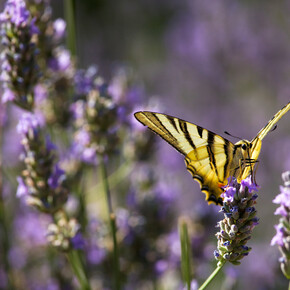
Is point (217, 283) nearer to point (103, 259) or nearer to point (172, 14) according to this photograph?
point (103, 259)

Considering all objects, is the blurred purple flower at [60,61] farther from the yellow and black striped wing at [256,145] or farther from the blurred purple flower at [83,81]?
the yellow and black striped wing at [256,145]

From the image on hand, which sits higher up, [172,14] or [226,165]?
[172,14]

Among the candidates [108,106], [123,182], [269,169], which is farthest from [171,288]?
[269,169]

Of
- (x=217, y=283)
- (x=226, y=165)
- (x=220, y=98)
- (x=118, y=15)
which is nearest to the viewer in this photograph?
(x=226, y=165)

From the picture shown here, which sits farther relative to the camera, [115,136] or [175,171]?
[175,171]

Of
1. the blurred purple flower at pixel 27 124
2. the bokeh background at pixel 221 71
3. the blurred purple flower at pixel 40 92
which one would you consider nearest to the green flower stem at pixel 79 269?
the blurred purple flower at pixel 27 124

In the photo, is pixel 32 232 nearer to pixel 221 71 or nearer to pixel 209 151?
pixel 209 151

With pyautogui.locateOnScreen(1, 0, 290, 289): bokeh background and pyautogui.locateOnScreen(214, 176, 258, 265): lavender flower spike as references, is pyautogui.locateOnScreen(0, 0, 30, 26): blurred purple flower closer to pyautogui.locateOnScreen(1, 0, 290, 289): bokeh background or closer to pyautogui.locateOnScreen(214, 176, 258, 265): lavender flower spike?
pyautogui.locateOnScreen(214, 176, 258, 265): lavender flower spike
